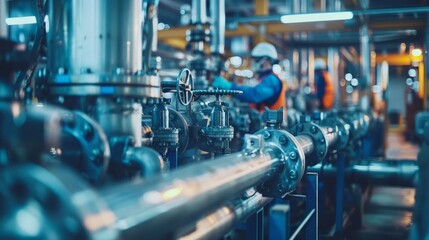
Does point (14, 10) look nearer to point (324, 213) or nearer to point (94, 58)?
point (324, 213)

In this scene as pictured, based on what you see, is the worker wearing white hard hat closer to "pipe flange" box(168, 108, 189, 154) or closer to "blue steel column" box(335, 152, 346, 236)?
"blue steel column" box(335, 152, 346, 236)

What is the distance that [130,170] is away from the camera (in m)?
1.04

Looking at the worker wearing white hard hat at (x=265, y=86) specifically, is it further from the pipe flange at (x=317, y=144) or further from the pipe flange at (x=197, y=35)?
the pipe flange at (x=317, y=144)

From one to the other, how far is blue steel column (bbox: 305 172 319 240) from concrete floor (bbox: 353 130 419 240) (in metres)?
1.37

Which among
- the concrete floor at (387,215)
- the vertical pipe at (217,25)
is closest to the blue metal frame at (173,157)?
the concrete floor at (387,215)

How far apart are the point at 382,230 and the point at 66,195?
315 cm

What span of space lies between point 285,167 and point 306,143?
1.11 ft

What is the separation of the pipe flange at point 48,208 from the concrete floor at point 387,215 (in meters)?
2.88

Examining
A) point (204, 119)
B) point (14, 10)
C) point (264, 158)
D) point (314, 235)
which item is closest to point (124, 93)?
point (264, 158)

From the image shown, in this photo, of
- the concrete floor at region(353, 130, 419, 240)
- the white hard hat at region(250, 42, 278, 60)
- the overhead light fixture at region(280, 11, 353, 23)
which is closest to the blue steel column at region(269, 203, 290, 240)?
the concrete floor at region(353, 130, 419, 240)

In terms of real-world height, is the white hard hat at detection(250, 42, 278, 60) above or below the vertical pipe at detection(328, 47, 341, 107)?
below

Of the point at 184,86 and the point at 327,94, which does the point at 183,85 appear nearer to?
the point at 184,86

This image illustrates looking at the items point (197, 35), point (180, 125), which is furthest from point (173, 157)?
point (197, 35)

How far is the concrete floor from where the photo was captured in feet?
10.6
